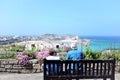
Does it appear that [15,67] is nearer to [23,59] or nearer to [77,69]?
[23,59]

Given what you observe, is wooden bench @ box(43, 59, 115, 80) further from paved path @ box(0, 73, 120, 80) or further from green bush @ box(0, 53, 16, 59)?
green bush @ box(0, 53, 16, 59)

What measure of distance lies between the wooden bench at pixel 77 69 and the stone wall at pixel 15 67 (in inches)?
193

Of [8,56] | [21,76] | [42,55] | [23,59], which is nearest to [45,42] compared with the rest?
[8,56]

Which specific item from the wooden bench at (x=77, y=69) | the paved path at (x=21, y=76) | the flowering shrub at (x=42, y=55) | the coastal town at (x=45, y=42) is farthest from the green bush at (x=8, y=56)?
the wooden bench at (x=77, y=69)

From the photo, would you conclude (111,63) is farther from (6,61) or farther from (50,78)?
(6,61)

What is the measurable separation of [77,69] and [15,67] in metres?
5.17

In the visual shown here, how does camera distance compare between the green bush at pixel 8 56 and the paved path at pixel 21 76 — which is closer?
the paved path at pixel 21 76

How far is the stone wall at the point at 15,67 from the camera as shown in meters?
14.4

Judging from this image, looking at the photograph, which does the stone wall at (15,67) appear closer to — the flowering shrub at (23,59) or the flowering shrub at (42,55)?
the flowering shrub at (23,59)

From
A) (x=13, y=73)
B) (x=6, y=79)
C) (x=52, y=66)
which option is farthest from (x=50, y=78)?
(x=13, y=73)

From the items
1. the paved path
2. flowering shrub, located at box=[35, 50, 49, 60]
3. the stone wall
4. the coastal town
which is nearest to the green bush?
the stone wall

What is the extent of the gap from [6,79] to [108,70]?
434 centimetres

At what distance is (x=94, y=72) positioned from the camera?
9742mm

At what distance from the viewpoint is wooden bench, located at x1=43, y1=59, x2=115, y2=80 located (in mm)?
9602
